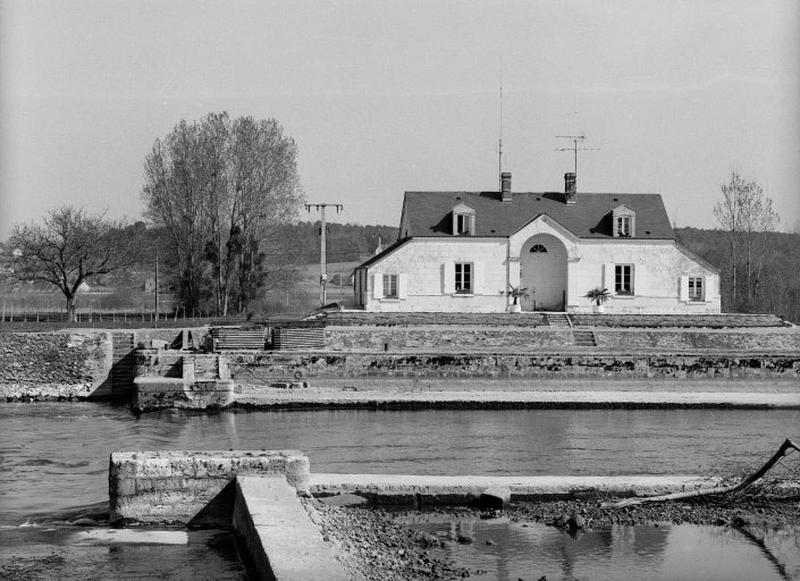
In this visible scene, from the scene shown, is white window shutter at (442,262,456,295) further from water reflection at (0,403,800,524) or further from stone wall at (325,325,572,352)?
water reflection at (0,403,800,524)

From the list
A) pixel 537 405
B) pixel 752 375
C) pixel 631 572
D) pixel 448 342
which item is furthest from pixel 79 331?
pixel 631 572

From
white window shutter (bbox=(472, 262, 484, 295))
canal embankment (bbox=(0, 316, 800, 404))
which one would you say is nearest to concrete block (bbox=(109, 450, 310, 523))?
canal embankment (bbox=(0, 316, 800, 404))

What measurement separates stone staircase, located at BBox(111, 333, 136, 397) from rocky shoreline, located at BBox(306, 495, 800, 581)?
2146cm

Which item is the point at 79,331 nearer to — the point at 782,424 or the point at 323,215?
the point at 323,215

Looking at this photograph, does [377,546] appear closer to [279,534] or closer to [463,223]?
[279,534]

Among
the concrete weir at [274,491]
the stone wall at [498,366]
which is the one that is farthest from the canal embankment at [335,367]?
the concrete weir at [274,491]

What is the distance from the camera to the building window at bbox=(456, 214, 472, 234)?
145 feet

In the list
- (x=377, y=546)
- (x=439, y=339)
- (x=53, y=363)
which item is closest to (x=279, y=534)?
(x=377, y=546)

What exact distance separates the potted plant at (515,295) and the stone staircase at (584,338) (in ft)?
15.3

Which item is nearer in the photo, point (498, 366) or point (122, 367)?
point (498, 366)

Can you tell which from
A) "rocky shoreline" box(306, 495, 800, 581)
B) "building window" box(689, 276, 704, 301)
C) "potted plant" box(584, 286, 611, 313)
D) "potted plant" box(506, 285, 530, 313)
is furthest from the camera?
"building window" box(689, 276, 704, 301)

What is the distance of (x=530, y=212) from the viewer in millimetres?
45750

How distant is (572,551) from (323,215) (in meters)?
39.6

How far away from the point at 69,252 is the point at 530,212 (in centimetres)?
1705
